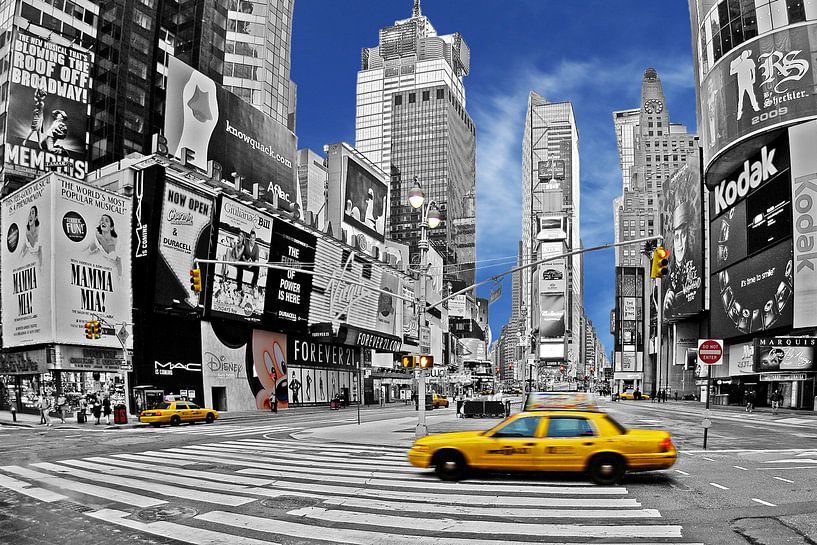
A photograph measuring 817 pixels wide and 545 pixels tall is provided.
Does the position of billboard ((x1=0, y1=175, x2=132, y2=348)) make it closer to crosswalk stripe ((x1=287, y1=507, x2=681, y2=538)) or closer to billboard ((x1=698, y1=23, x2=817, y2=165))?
crosswalk stripe ((x1=287, y1=507, x2=681, y2=538))

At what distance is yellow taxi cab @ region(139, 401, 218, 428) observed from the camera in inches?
1404

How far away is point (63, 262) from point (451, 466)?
127 ft

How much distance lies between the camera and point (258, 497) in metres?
11.6

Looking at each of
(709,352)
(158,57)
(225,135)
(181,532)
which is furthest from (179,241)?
(158,57)

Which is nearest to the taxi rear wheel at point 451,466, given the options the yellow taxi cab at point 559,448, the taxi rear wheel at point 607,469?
the yellow taxi cab at point 559,448

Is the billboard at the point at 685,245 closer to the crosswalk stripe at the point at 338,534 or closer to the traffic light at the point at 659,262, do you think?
the traffic light at the point at 659,262

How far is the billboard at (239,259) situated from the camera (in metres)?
54.6

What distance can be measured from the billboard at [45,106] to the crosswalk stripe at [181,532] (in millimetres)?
57157

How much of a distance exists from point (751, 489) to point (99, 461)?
15420 millimetres

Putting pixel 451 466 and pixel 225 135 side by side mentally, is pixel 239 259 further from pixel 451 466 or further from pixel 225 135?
pixel 451 466

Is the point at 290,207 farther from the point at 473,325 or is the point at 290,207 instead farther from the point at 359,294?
the point at 473,325

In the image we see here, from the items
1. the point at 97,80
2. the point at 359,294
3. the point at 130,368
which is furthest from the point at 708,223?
the point at 97,80

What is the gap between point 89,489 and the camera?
41.3 ft

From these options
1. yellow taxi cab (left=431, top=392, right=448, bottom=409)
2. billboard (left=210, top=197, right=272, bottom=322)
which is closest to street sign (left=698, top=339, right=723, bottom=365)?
billboard (left=210, top=197, right=272, bottom=322)
